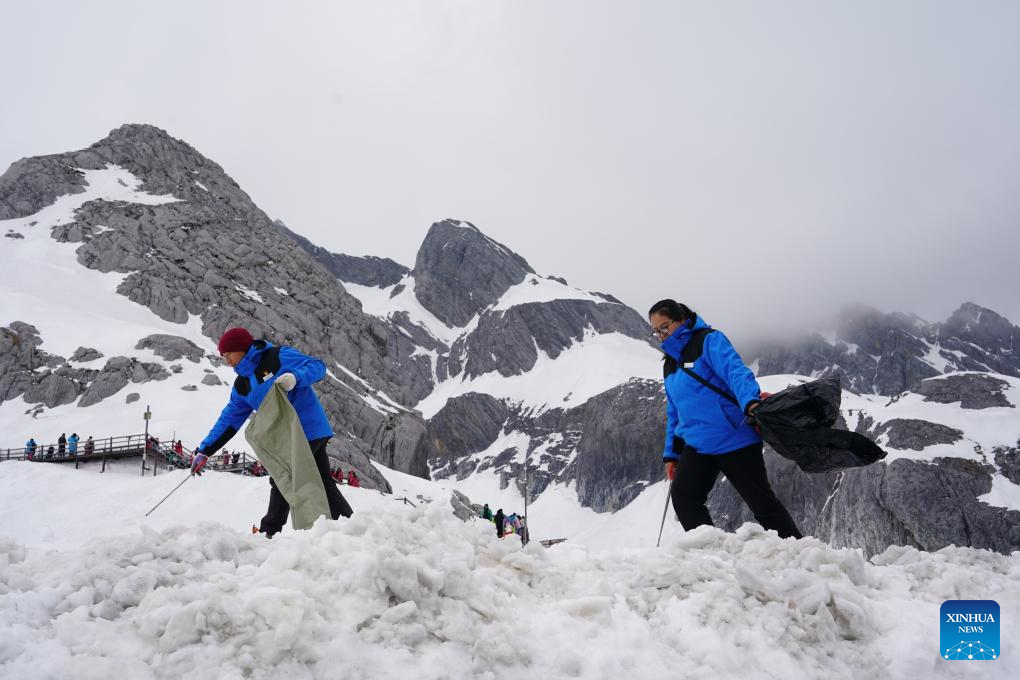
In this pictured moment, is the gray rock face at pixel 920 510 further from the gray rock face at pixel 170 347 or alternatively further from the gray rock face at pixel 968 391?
the gray rock face at pixel 170 347

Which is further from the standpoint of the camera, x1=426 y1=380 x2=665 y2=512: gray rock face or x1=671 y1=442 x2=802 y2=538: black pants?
x1=426 y1=380 x2=665 y2=512: gray rock face

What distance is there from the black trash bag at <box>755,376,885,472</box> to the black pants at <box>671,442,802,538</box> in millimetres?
352

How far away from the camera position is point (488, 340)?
143 m

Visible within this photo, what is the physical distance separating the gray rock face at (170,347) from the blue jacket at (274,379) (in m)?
32.6

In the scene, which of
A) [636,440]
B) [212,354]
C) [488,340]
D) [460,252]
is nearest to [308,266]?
[212,354]

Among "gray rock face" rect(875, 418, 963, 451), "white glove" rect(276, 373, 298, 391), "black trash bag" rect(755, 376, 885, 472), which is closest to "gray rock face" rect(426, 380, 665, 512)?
"gray rock face" rect(875, 418, 963, 451)

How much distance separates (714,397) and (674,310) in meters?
0.83

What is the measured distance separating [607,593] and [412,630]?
116cm

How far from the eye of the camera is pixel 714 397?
4805 mm

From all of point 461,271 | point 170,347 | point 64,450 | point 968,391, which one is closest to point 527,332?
point 461,271

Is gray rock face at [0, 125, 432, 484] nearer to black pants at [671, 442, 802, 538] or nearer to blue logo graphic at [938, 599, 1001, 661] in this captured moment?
black pants at [671, 442, 802, 538]

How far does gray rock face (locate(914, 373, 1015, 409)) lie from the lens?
37781 millimetres

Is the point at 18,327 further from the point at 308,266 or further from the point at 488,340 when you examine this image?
the point at 488,340

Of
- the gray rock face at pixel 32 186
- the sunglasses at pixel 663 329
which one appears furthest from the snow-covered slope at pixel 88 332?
the sunglasses at pixel 663 329
